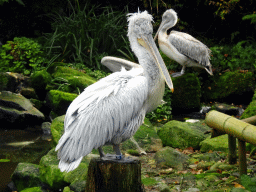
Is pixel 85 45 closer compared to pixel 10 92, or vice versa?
pixel 10 92

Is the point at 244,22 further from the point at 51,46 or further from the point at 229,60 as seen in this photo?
the point at 51,46

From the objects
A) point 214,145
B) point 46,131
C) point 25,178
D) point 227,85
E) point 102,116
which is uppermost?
point 102,116

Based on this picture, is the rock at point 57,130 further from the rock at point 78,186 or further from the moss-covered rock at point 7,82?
the moss-covered rock at point 7,82

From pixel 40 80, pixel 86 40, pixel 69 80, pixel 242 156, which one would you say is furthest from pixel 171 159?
pixel 86 40

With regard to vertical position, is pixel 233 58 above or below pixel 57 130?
above

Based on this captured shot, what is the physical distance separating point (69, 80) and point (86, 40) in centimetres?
203

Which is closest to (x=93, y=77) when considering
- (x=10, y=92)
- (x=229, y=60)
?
(x=10, y=92)

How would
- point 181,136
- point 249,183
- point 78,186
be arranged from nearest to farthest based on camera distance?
point 249,183 → point 78,186 → point 181,136

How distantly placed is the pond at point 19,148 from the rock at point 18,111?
231 millimetres

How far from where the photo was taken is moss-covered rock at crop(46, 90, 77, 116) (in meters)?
7.70

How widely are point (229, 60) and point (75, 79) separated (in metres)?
4.68

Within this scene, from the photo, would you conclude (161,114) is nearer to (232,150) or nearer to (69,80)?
(69,80)

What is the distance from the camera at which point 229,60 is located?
10609mm

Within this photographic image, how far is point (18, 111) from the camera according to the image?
7879mm
